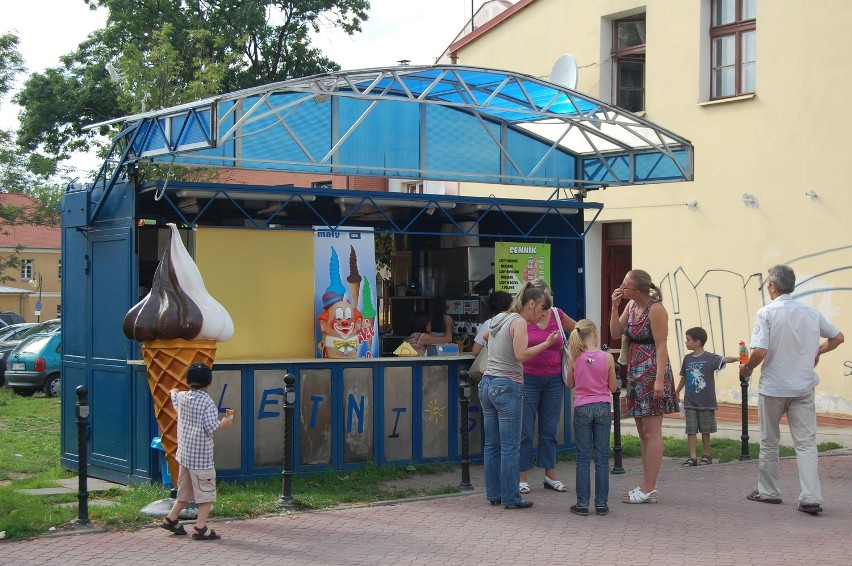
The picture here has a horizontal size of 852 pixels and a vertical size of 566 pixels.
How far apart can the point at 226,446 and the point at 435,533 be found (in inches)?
112

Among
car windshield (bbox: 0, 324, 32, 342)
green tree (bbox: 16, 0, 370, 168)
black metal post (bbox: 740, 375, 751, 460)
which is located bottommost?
black metal post (bbox: 740, 375, 751, 460)

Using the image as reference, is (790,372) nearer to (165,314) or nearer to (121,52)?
(165,314)

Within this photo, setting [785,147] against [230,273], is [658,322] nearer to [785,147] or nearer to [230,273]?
[230,273]

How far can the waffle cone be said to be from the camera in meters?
9.09

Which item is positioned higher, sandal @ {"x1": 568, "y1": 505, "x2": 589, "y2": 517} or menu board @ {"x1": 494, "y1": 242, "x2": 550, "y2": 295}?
menu board @ {"x1": 494, "y1": 242, "x2": 550, "y2": 295}

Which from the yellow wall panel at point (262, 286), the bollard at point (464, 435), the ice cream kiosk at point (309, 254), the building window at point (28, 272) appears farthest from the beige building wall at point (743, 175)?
the building window at point (28, 272)

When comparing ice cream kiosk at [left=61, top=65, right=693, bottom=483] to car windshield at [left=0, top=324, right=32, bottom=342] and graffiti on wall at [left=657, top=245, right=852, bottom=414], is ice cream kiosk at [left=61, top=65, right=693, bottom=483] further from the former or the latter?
car windshield at [left=0, top=324, right=32, bottom=342]

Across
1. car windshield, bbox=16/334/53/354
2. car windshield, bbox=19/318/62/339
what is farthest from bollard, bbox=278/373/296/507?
car windshield, bbox=19/318/62/339

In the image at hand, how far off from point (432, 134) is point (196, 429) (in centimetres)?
628

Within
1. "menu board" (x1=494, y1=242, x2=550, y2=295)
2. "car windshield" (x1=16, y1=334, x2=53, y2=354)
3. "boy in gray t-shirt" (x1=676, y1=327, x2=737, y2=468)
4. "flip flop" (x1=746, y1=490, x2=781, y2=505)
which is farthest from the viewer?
"car windshield" (x1=16, y1=334, x2=53, y2=354)

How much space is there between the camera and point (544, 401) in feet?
33.7

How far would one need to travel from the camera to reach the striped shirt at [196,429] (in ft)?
26.7

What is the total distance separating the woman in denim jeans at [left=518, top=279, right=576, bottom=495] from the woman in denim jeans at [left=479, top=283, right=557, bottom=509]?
0.61 m

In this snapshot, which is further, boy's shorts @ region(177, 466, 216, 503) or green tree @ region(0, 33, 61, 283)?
green tree @ region(0, 33, 61, 283)
